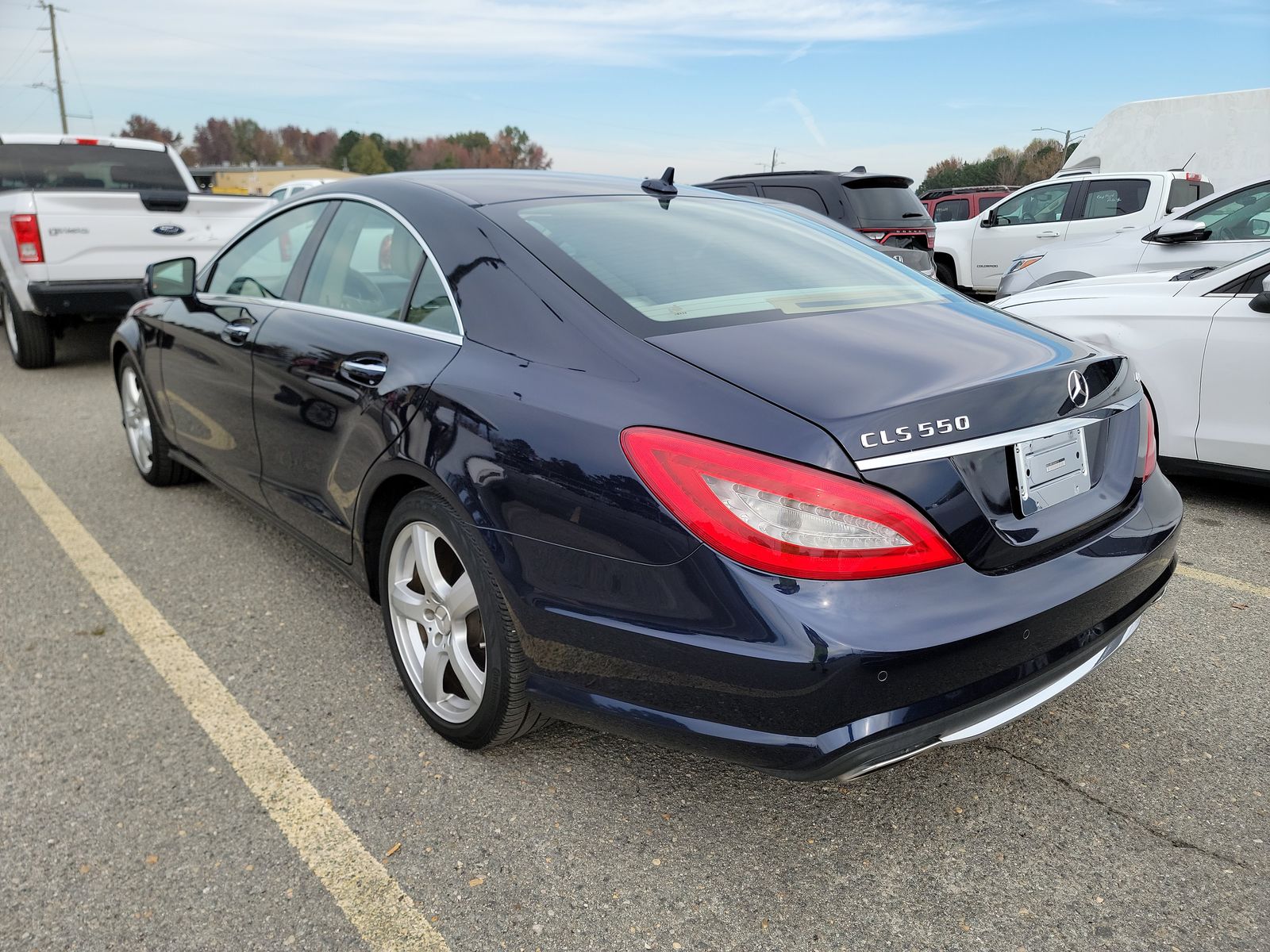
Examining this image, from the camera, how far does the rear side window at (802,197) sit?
9.29 metres

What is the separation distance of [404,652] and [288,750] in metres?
0.40

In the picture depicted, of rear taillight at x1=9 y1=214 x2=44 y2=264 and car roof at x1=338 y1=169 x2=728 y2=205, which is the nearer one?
car roof at x1=338 y1=169 x2=728 y2=205

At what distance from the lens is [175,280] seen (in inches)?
163

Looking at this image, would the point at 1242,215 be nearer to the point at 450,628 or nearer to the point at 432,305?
the point at 432,305

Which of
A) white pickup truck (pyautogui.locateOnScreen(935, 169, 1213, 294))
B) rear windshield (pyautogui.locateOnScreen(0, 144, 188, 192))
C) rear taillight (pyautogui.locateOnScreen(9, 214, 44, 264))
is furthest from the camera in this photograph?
white pickup truck (pyautogui.locateOnScreen(935, 169, 1213, 294))

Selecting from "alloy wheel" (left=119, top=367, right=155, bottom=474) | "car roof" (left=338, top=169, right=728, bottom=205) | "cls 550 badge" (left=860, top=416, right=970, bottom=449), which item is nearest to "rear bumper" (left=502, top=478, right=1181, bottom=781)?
"cls 550 badge" (left=860, top=416, right=970, bottom=449)

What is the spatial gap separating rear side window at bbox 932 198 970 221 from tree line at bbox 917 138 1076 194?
1554 centimetres

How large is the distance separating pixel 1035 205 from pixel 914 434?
39.0ft

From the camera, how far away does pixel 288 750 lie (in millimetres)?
2652

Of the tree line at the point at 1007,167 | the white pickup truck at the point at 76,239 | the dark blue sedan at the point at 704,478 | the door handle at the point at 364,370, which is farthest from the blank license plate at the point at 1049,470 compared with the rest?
the tree line at the point at 1007,167

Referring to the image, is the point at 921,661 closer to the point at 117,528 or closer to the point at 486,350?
the point at 486,350

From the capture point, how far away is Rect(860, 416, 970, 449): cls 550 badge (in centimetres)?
186

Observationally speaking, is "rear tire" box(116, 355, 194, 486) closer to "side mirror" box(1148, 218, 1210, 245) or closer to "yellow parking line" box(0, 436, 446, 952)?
"yellow parking line" box(0, 436, 446, 952)

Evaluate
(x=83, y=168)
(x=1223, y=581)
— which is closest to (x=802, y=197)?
(x=1223, y=581)
